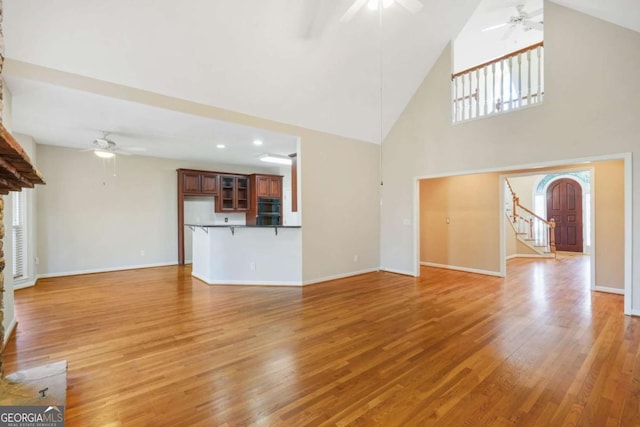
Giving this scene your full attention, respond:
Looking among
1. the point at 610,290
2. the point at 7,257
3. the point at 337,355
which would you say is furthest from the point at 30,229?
the point at 610,290

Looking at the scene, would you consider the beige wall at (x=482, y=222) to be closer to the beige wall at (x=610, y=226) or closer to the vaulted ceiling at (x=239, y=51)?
the beige wall at (x=610, y=226)

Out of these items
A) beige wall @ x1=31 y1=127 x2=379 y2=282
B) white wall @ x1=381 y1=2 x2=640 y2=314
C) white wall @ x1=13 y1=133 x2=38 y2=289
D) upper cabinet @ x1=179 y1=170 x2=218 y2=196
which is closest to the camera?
white wall @ x1=381 y1=2 x2=640 y2=314

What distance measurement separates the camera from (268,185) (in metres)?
8.16

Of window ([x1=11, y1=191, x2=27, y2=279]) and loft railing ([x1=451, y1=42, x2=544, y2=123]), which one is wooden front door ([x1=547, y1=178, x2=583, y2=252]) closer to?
loft railing ([x1=451, y1=42, x2=544, y2=123])

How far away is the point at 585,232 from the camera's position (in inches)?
334

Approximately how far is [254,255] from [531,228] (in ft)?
26.3

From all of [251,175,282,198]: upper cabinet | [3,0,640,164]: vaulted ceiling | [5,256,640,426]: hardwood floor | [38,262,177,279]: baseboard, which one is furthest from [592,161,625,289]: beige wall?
[38,262,177,279]: baseboard

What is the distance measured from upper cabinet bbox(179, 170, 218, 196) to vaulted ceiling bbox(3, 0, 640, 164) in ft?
6.93

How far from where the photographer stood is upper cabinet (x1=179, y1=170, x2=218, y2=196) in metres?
7.05

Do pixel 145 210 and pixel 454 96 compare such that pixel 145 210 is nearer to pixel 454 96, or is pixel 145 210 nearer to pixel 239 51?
pixel 239 51

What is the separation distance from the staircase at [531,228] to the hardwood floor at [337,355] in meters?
3.96

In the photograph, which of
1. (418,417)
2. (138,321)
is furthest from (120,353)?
(418,417)

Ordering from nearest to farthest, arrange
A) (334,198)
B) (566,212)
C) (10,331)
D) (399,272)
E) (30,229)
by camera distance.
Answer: (10,331) < (30,229) < (334,198) < (399,272) < (566,212)

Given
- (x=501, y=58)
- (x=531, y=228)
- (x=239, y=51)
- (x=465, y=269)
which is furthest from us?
(x=531, y=228)
